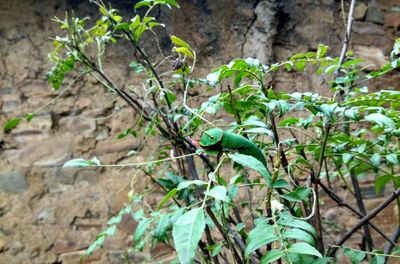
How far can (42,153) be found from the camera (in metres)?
1.64

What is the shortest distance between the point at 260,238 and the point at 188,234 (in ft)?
0.53

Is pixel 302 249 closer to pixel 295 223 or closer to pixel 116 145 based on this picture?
pixel 295 223

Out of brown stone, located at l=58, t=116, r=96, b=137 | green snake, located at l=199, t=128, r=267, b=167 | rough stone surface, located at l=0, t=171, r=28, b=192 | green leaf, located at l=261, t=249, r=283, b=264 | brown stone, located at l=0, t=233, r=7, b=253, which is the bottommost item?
brown stone, located at l=0, t=233, r=7, b=253

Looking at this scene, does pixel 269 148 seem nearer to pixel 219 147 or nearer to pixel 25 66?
pixel 219 147

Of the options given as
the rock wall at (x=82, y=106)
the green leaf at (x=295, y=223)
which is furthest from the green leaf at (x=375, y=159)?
the rock wall at (x=82, y=106)

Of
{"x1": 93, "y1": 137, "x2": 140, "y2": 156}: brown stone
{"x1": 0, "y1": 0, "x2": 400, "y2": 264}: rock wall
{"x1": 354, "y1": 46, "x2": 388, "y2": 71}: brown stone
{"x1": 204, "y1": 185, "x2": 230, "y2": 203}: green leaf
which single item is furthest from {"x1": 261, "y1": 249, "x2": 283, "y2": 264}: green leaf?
{"x1": 354, "y1": 46, "x2": 388, "y2": 71}: brown stone

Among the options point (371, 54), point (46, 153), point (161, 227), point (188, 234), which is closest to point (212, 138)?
point (188, 234)

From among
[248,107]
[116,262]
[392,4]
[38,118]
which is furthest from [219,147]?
[392,4]

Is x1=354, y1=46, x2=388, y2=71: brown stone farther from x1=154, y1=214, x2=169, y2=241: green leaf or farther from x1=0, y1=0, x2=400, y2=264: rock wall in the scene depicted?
x1=154, y1=214, x2=169, y2=241: green leaf

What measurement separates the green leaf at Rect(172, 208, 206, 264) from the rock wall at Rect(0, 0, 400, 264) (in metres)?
1.13

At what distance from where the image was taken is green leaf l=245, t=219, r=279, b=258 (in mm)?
540

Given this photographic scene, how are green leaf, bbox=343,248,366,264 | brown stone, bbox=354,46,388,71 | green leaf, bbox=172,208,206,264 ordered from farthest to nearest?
brown stone, bbox=354,46,388,71 < green leaf, bbox=343,248,366,264 < green leaf, bbox=172,208,206,264

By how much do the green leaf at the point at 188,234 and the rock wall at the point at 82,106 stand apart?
44.5 inches

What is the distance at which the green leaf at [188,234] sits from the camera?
16.3 inches
